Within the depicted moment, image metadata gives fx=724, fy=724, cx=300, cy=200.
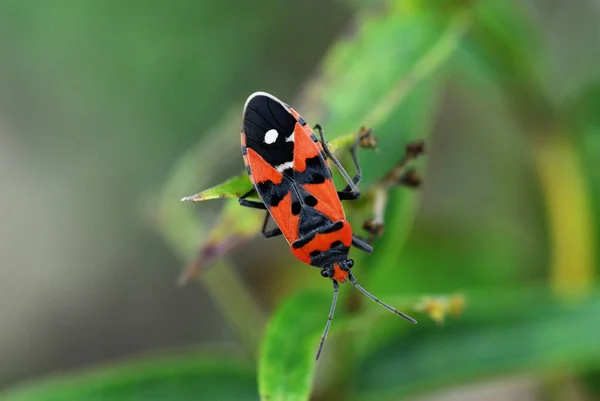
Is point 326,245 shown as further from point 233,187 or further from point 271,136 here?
point 233,187

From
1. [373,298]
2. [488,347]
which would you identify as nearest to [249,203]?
[373,298]

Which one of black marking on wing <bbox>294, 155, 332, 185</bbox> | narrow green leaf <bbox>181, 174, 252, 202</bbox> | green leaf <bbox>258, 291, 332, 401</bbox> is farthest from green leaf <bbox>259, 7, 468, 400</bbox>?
narrow green leaf <bbox>181, 174, 252, 202</bbox>

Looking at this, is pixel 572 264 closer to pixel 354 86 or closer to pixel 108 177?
pixel 354 86

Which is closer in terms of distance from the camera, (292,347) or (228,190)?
(228,190)

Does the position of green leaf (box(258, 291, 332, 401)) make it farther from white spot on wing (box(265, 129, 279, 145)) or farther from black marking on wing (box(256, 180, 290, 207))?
white spot on wing (box(265, 129, 279, 145))

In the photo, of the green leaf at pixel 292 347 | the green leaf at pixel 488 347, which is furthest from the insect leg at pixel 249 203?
the green leaf at pixel 488 347

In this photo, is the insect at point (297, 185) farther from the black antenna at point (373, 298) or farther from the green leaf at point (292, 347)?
the green leaf at point (292, 347)
